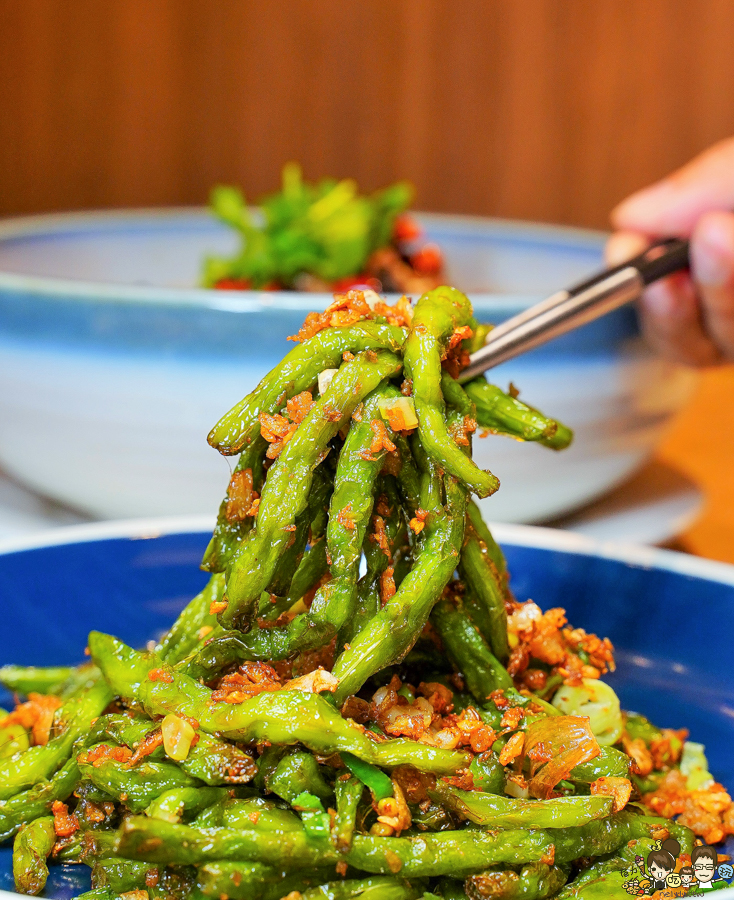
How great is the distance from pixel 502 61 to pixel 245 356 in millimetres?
3006

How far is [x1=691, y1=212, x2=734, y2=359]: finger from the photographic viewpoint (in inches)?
48.9

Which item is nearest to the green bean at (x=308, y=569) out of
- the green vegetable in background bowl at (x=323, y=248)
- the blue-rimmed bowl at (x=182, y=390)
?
the blue-rimmed bowl at (x=182, y=390)

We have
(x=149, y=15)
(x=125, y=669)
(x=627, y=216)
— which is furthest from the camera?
(x=149, y=15)

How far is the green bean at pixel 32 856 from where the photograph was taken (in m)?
0.68

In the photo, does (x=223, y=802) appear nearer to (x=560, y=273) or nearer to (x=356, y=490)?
(x=356, y=490)

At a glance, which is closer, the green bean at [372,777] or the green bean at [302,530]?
the green bean at [372,777]

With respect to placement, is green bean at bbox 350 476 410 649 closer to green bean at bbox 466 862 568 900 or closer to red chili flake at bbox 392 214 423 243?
green bean at bbox 466 862 568 900

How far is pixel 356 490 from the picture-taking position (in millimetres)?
677

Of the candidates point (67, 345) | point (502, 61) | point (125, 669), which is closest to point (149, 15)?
point (502, 61)

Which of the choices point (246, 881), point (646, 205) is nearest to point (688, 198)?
point (646, 205)

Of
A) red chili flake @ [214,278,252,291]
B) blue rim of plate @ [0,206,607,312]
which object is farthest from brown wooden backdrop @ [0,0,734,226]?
red chili flake @ [214,278,252,291]

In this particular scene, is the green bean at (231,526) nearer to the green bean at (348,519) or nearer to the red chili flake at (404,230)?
the green bean at (348,519)

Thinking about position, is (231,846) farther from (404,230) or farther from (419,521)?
(404,230)

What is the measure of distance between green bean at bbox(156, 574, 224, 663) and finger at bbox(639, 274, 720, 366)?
78cm
